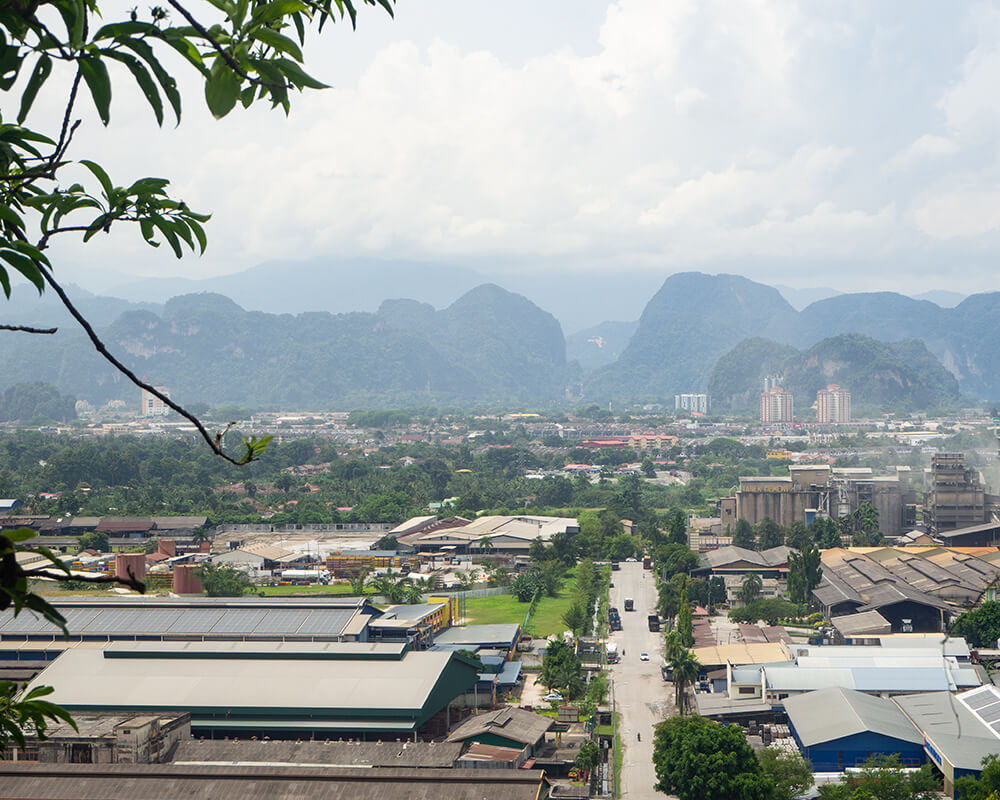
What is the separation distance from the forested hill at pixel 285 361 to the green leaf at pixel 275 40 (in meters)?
94.6

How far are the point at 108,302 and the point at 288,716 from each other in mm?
145889

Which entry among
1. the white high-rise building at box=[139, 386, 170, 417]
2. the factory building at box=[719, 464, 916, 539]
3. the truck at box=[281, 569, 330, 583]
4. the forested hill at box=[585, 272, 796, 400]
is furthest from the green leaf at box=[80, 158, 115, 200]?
the forested hill at box=[585, 272, 796, 400]

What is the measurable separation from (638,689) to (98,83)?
13.5 meters

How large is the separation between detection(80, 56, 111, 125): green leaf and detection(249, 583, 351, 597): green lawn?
19.0m

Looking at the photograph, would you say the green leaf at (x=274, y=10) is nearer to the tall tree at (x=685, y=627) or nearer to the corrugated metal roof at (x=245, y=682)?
the corrugated metal roof at (x=245, y=682)

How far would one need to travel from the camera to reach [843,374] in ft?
275

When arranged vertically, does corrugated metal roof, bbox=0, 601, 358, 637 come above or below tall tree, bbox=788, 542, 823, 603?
above

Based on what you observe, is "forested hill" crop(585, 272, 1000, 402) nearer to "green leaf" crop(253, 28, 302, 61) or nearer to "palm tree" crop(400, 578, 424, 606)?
"palm tree" crop(400, 578, 424, 606)

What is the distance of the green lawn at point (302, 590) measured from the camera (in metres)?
19.8

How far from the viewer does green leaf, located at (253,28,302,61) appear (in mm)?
1072

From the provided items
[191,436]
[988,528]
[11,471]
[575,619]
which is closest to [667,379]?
[191,436]

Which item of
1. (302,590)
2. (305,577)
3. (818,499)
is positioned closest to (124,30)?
(302,590)

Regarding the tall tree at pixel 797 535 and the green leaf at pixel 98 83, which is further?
the tall tree at pixel 797 535

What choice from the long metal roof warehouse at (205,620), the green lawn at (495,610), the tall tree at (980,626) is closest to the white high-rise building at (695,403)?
the green lawn at (495,610)
